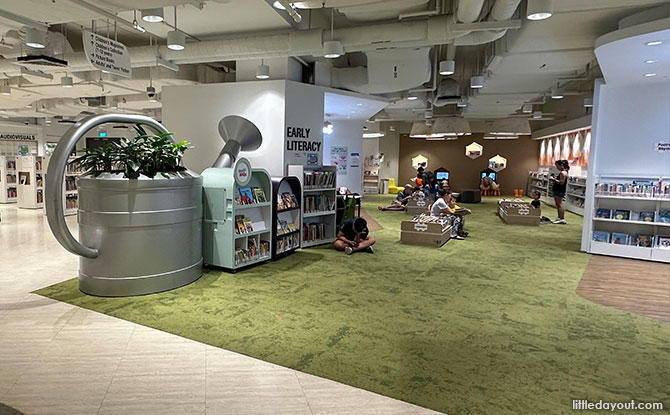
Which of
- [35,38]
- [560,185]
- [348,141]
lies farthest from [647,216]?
[35,38]

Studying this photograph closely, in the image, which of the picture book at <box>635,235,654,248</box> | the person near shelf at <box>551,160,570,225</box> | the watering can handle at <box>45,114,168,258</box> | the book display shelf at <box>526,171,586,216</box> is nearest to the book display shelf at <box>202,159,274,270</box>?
the watering can handle at <box>45,114,168,258</box>

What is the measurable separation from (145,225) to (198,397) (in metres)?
2.87

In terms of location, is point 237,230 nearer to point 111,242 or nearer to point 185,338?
point 111,242

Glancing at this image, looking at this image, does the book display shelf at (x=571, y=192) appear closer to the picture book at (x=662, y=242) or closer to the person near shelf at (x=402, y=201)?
the person near shelf at (x=402, y=201)

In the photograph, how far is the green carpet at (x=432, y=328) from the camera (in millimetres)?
3426

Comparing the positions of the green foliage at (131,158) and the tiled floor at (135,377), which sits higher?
the green foliage at (131,158)

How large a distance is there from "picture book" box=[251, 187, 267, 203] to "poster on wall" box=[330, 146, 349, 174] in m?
8.43

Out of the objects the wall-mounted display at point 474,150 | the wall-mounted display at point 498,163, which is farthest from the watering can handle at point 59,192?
the wall-mounted display at point 498,163

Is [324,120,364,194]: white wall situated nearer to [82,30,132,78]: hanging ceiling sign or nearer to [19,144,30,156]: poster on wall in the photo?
[82,30,132,78]: hanging ceiling sign

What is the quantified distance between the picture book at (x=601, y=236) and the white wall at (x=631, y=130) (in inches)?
47.8

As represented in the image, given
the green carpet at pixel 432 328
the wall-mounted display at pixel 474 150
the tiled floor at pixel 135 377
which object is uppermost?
the wall-mounted display at pixel 474 150

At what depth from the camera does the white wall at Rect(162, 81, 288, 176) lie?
865 cm

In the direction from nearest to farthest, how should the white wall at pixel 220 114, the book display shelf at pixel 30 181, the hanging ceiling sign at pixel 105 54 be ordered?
1. the hanging ceiling sign at pixel 105 54
2. the white wall at pixel 220 114
3. the book display shelf at pixel 30 181

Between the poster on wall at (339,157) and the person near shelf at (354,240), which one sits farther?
the poster on wall at (339,157)
